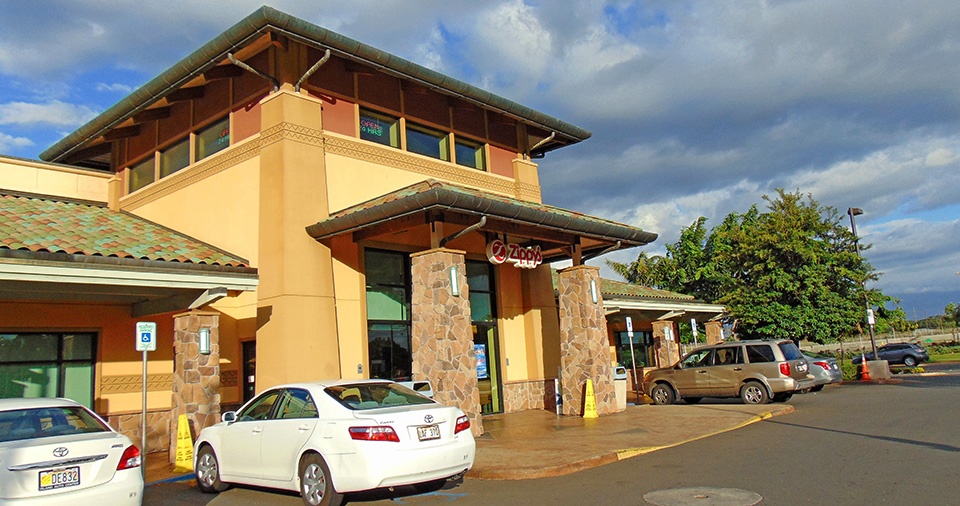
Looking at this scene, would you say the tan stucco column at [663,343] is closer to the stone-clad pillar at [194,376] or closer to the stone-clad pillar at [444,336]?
the stone-clad pillar at [444,336]

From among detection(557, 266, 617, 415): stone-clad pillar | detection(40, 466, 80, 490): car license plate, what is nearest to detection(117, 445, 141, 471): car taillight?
detection(40, 466, 80, 490): car license plate

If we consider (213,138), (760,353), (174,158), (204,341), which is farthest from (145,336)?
(760,353)

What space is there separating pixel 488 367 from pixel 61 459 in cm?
1242

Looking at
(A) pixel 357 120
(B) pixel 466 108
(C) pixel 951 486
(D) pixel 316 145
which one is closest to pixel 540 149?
(B) pixel 466 108

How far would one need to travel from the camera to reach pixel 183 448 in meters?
11.8

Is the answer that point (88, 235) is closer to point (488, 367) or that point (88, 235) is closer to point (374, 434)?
point (374, 434)

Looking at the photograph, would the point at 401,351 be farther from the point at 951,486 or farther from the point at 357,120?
the point at 951,486

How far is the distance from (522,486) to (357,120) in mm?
10081

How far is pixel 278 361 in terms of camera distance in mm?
13656

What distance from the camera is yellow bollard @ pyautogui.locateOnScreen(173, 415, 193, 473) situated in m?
11.7

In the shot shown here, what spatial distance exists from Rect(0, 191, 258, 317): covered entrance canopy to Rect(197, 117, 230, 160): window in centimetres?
237

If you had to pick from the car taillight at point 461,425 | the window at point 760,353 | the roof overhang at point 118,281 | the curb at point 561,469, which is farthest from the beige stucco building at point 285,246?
the car taillight at point 461,425

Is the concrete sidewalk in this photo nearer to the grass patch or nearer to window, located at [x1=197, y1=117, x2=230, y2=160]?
window, located at [x1=197, y1=117, x2=230, y2=160]

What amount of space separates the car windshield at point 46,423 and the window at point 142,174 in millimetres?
12246
